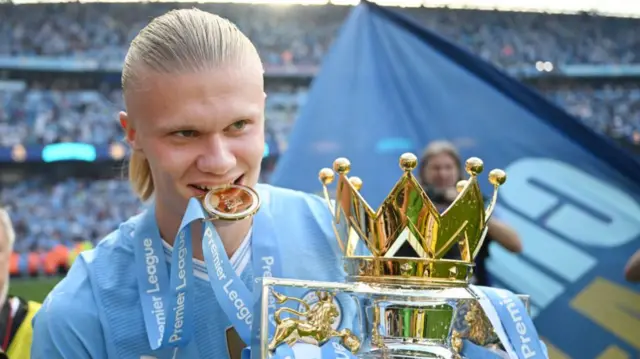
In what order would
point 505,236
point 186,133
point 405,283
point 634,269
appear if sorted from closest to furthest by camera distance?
point 405,283 < point 186,133 < point 634,269 < point 505,236

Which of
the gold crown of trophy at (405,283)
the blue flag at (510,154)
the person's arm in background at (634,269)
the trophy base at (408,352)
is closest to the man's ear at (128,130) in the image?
the gold crown of trophy at (405,283)

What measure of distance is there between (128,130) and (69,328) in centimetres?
28

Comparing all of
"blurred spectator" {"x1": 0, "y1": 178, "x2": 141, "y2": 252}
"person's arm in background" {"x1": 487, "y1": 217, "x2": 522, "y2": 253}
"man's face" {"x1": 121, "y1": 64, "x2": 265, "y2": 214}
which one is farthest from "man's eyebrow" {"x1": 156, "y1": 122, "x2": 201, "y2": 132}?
"blurred spectator" {"x1": 0, "y1": 178, "x2": 141, "y2": 252}

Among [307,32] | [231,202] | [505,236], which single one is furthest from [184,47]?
[307,32]

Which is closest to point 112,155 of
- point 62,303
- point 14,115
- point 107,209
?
point 107,209

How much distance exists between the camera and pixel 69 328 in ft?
3.62

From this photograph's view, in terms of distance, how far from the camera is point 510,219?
3635 mm

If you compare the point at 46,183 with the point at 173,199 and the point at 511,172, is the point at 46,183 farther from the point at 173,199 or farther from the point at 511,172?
the point at 173,199

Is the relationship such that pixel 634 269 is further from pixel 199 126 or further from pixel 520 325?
pixel 199 126

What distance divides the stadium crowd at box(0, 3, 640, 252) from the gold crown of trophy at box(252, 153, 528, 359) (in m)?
16.1

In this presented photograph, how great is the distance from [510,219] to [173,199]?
2.70m

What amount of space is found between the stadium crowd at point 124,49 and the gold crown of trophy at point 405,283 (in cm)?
1609

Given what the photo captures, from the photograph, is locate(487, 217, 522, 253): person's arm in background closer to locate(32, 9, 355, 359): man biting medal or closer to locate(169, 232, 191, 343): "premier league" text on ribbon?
locate(32, 9, 355, 359): man biting medal

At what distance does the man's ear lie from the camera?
1170 mm
